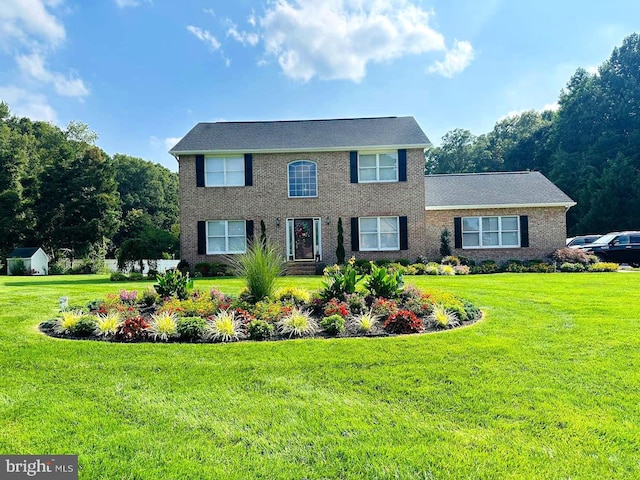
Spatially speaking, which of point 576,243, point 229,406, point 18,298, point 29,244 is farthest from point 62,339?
point 29,244

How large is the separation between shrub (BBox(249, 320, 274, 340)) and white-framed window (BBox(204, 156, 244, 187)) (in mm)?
13479

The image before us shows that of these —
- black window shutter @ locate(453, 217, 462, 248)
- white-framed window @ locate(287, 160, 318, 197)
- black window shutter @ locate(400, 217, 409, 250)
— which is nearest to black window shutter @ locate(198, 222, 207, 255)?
white-framed window @ locate(287, 160, 318, 197)

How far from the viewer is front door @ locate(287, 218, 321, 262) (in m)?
18.6

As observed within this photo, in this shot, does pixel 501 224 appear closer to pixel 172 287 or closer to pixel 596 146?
pixel 172 287

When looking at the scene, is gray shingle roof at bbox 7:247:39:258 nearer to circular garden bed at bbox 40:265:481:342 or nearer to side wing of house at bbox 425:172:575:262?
circular garden bed at bbox 40:265:481:342

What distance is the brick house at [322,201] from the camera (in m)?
18.2

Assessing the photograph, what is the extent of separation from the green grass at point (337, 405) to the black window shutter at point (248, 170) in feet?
43.2

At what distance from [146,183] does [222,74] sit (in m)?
37.2

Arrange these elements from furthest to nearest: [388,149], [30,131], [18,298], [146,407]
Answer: [30,131]
[388,149]
[18,298]
[146,407]

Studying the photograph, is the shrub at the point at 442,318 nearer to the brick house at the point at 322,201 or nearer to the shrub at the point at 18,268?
the brick house at the point at 322,201

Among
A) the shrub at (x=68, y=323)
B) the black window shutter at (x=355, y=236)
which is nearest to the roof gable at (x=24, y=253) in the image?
the black window shutter at (x=355, y=236)

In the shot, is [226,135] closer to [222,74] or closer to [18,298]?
[222,74]

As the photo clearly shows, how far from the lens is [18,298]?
902 cm

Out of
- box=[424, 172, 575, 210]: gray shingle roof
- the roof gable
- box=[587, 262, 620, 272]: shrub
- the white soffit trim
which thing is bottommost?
box=[587, 262, 620, 272]: shrub
